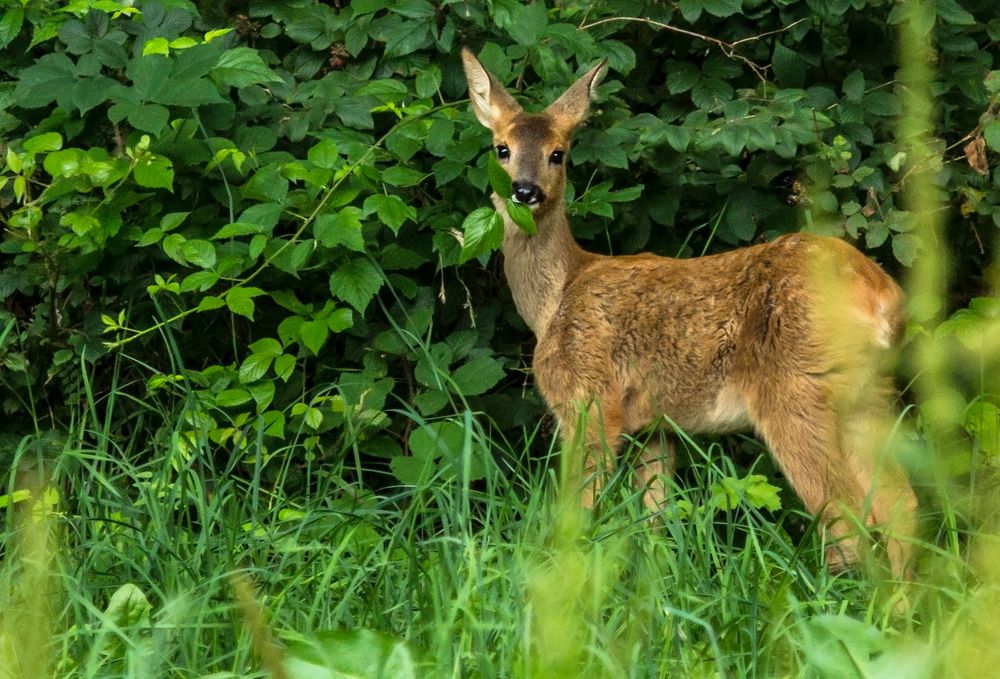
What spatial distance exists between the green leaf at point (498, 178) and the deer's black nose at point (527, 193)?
40cm

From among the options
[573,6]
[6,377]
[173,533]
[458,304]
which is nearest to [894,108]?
[573,6]

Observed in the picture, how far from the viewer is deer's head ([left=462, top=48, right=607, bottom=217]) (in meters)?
4.70

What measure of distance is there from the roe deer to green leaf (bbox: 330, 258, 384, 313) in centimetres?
56

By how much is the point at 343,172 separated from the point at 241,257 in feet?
1.47

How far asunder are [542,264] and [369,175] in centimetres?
75

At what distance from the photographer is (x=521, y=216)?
4371mm

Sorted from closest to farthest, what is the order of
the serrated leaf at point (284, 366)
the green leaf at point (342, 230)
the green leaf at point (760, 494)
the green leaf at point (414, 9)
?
the green leaf at point (760, 494) < the green leaf at point (342, 230) < the serrated leaf at point (284, 366) < the green leaf at point (414, 9)

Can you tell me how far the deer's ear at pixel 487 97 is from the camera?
15.7 ft

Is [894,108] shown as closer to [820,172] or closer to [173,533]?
[820,172]

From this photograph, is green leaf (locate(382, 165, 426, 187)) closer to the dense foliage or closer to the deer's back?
the dense foliage

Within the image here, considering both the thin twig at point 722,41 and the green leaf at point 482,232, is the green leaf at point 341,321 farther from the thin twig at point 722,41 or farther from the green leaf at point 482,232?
the thin twig at point 722,41

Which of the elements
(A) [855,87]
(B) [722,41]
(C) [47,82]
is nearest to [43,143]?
(C) [47,82]

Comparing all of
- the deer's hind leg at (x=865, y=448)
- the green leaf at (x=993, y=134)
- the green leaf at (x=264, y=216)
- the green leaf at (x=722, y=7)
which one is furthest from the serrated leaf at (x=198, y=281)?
the green leaf at (x=993, y=134)

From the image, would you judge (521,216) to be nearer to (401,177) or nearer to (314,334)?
(401,177)
